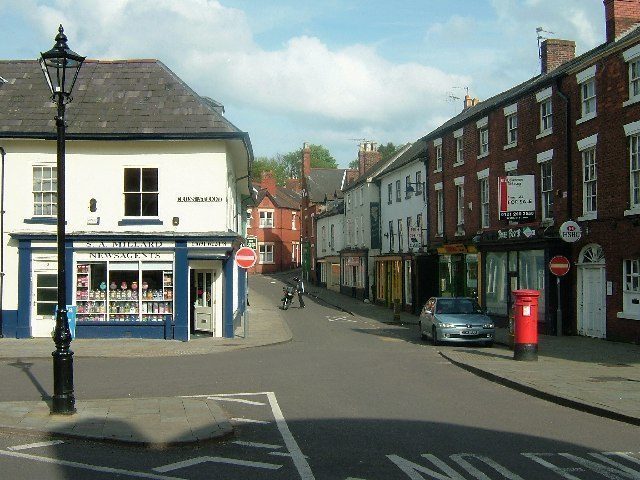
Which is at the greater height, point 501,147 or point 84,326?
point 501,147

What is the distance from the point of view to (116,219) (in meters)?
25.6

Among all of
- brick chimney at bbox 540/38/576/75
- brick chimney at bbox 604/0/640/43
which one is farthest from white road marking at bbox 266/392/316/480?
brick chimney at bbox 540/38/576/75

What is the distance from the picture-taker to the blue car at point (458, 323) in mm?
24094

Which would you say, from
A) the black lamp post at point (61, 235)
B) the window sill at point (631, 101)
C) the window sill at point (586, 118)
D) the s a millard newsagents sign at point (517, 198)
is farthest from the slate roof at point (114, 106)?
the black lamp post at point (61, 235)

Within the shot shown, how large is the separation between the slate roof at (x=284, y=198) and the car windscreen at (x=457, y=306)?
58.3 metres

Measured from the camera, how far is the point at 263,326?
1283 inches

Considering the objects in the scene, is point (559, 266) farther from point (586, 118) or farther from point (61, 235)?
point (61, 235)

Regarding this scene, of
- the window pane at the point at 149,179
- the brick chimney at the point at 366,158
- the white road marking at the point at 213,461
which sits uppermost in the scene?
the brick chimney at the point at 366,158

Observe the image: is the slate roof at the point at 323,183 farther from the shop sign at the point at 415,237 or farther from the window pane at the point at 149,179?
A: the window pane at the point at 149,179

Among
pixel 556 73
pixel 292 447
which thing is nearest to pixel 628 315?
pixel 556 73

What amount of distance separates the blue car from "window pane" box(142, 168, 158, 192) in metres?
9.88

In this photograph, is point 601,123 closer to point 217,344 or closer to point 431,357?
point 431,357

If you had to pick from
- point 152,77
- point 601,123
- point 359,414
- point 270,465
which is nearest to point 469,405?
point 359,414

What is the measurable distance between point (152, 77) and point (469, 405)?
19.1 meters
